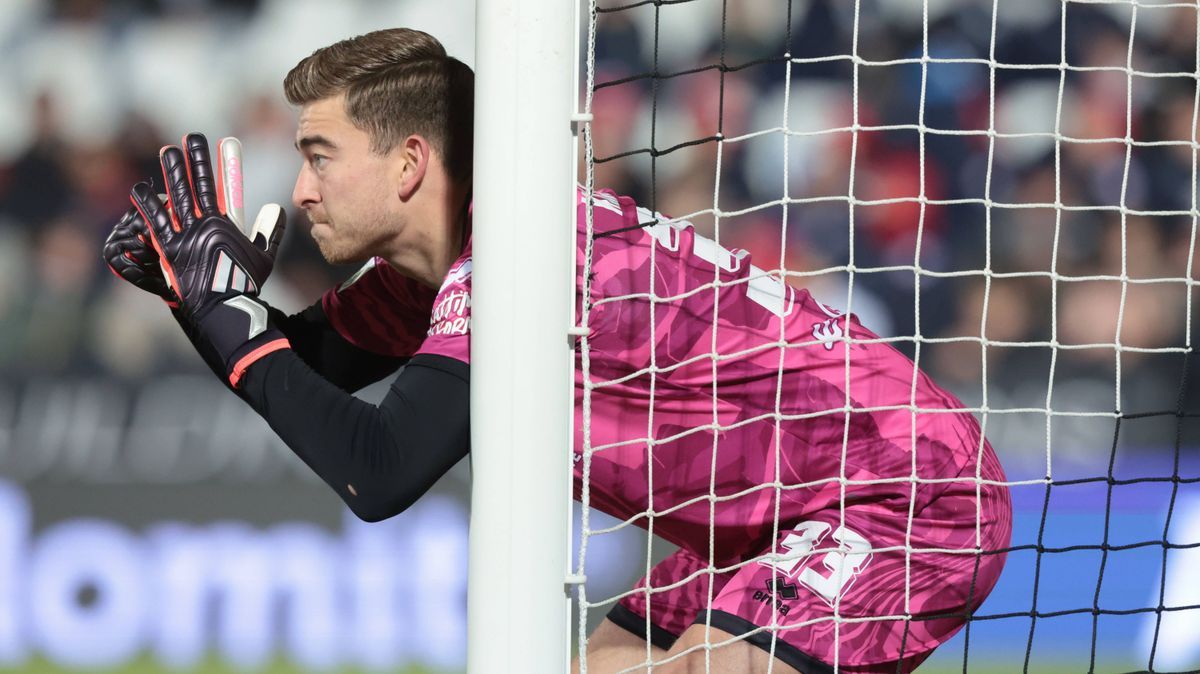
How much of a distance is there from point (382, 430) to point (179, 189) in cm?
48

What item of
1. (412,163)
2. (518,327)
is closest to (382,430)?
(518,327)

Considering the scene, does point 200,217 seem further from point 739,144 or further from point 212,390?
point 739,144

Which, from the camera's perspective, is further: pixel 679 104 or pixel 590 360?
pixel 679 104

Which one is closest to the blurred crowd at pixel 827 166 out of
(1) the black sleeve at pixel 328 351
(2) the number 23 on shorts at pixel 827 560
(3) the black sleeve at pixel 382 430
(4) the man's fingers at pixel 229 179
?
(1) the black sleeve at pixel 328 351

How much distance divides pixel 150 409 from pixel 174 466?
0.20 m

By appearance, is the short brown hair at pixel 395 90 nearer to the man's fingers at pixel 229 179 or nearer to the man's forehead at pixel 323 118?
the man's forehead at pixel 323 118

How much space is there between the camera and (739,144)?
423 centimetres

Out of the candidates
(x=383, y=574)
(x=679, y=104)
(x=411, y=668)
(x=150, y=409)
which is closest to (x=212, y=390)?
(x=150, y=409)

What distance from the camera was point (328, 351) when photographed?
2115 millimetres

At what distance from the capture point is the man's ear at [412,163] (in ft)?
5.75

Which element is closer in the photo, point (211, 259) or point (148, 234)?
point (211, 259)

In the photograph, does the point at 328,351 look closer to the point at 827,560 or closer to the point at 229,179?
the point at 229,179

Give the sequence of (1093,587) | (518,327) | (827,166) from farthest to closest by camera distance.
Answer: (827,166)
(1093,587)
(518,327)

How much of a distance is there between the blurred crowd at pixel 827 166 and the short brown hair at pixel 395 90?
213 centimetres
